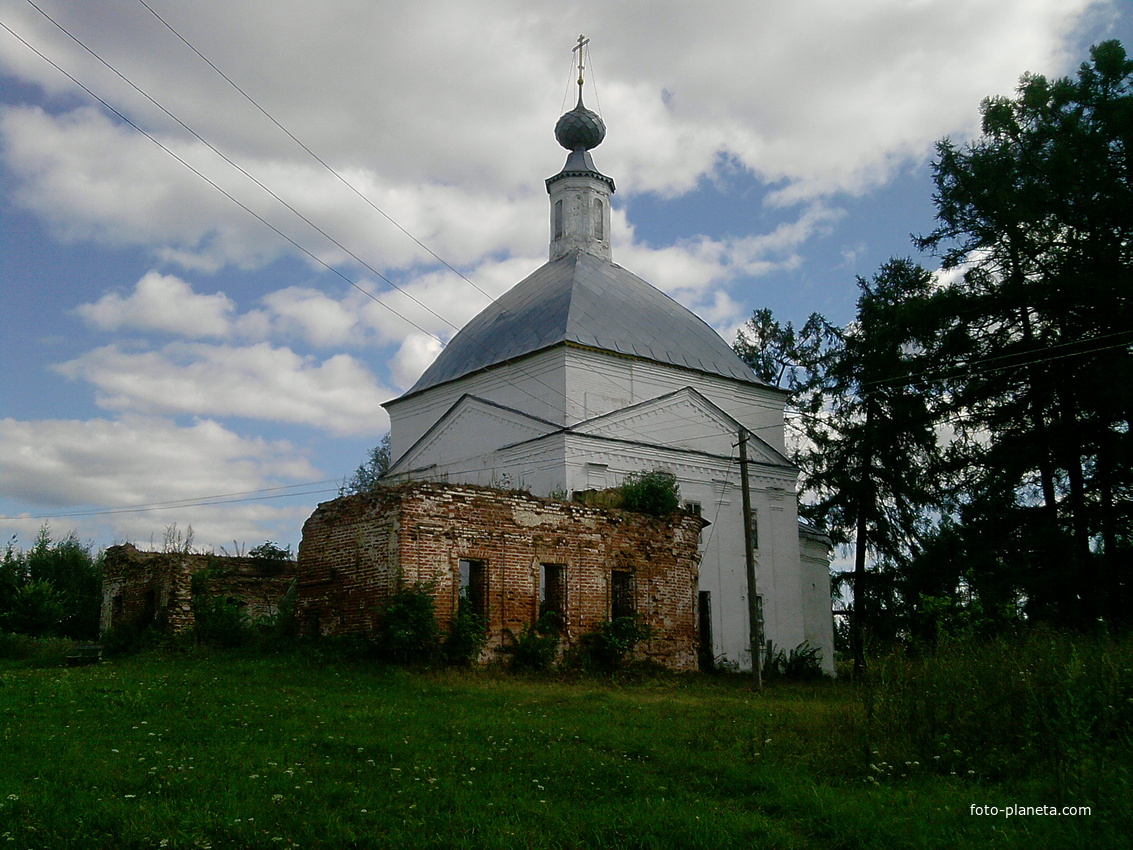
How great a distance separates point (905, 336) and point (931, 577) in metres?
5.10

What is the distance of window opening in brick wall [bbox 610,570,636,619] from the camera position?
15883 millimetres

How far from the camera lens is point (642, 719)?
9.82 m

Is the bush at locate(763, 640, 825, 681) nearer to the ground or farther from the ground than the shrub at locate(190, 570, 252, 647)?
nearer to the ground

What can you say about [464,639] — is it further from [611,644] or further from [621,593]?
[621,593]

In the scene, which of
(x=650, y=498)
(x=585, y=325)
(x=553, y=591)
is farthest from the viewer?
(x=585, y=325)

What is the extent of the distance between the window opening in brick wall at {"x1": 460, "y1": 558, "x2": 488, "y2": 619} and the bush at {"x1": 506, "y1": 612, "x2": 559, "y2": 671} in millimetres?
574

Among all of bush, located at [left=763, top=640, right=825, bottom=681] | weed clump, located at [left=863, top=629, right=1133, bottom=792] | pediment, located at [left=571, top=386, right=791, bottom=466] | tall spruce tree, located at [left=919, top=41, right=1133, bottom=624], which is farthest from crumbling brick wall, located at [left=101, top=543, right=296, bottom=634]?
tall spruce tree, located at [left=919, top=41, right=1133, bottom=624]

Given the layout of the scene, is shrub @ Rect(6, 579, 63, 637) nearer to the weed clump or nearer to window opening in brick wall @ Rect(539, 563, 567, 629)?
window opening in brick wall @ Rect(539, 563, 567, 629)

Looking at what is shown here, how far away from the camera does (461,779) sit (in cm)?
660

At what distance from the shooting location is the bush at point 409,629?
1275 centimetres

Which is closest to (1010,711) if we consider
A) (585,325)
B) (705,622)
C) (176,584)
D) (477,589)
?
(477,589)

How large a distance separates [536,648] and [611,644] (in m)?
1.44

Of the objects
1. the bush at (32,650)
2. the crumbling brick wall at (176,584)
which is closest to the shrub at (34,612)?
the bush at (32,650)

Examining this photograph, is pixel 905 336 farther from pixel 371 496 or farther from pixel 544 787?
pixel 544 787
